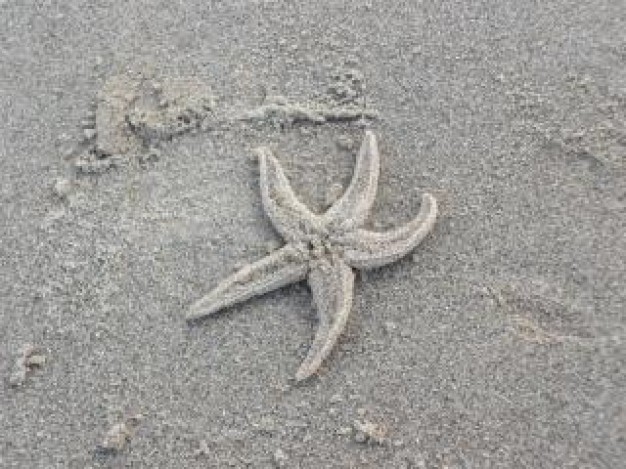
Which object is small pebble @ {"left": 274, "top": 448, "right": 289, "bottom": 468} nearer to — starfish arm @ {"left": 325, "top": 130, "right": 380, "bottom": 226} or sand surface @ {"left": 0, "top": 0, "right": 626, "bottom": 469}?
sand surface @ {"left": 0, "top": 0, "right": 626, "bottom": 469}

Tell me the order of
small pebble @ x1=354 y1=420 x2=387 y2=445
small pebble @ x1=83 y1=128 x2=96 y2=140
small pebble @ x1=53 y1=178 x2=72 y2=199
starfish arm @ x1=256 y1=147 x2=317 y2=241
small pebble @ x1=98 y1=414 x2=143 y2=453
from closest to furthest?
1. small pebble @ x1=354 y1=420 x2=387 y2=445
2. small pebble @ x1=98 y1=414 x2=143 y2=453
3. starfish arm @ x1=256 y1=147 x2=317 y2=241
4. small pebble @ x1=53 y1=178 x2=72 y2=199
5. small pebble @ x1=83 y1=128 x2=96 y2=140

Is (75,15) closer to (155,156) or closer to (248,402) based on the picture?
(155,156)

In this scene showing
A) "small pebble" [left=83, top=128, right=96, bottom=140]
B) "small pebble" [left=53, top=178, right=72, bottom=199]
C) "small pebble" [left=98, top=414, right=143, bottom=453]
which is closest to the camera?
"small pebble" [left=98, top=414, right=143, bottom=453]

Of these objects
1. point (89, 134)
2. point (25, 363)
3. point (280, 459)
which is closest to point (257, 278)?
point (280, 459)

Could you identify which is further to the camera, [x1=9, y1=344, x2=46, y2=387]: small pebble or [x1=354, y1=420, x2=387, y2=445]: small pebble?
[x1=9, y1=344, x2=46, y2=387]: small pebble

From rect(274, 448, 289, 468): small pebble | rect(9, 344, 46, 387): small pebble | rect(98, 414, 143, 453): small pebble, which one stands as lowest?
rect(274, 448, 289, 468): small pebble

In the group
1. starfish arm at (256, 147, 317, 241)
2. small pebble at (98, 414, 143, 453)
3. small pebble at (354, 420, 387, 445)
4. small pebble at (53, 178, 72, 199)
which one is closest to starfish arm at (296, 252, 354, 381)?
starfish arm at (256, 147, 317, 241)

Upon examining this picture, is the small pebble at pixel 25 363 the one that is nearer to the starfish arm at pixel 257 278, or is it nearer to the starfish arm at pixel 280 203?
the starfish arm at pixel 257 278

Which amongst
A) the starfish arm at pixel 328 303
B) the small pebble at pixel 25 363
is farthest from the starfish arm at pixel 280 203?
the small pebble at pixel 25 363
